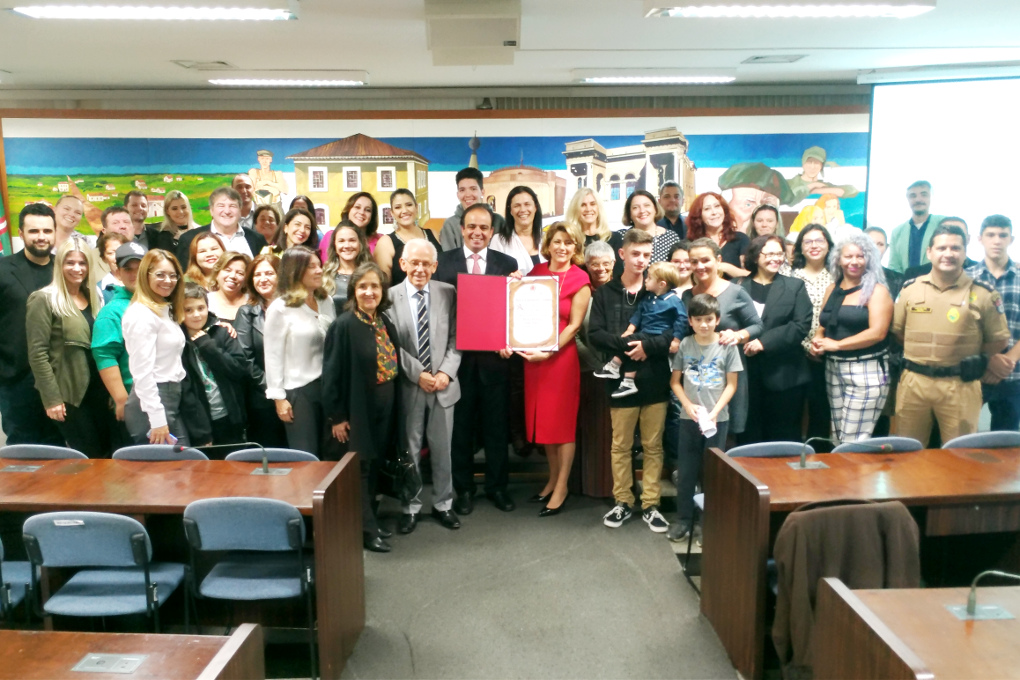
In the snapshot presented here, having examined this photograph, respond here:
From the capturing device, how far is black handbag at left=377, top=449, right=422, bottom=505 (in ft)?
14.2

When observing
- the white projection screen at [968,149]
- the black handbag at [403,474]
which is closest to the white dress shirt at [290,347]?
the black handbag at [403,474]

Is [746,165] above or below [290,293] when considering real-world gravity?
above

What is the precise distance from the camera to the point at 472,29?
4.56 metres

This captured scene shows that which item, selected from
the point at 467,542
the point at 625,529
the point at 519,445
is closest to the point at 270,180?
the point at 519,445

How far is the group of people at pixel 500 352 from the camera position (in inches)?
Answer: 152

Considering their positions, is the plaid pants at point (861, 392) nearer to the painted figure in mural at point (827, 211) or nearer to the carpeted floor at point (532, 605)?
the carpeted floor at point (532, 605)

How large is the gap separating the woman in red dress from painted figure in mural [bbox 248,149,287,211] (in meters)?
3.42

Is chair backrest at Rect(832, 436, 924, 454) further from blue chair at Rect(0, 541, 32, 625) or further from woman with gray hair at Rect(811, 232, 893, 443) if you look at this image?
blue chair at Rect(0, 541, 32, 625)

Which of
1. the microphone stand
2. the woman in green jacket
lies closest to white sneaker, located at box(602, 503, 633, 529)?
the microphone stand

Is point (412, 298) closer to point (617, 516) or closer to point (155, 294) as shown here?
point (155, 294)

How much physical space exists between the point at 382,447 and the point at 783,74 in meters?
5.27

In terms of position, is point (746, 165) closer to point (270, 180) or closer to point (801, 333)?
point (801, 333)

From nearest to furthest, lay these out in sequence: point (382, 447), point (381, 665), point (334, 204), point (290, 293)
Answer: point (381, 665)
point (290, 293)
point (382, 447)
point (334, 204)

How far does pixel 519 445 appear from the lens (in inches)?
200
